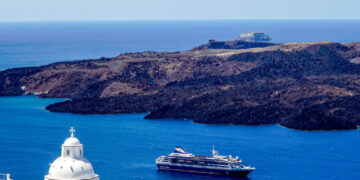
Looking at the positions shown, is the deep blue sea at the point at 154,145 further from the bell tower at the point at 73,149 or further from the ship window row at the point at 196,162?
the bell tower at the point at 73,149

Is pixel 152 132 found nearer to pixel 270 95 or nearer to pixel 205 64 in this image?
pixel 270 95

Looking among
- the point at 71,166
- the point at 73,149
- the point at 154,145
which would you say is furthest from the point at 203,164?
the point at 71,166

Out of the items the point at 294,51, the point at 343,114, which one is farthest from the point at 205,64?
the point at 343,114

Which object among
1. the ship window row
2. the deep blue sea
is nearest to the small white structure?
the deep blue sea

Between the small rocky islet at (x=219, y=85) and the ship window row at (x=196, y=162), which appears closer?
the ship window row at (x=196, y=162)

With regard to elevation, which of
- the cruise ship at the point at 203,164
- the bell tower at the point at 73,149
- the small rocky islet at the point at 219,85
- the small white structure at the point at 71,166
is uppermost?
the bell tower at the point at 73,149

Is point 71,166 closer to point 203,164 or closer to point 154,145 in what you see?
point 203,164

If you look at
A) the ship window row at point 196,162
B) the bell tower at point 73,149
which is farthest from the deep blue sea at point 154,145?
the bell tower at point 73,149
